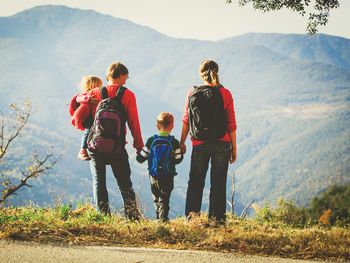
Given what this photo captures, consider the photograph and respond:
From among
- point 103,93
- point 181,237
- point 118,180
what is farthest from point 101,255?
point 103,93

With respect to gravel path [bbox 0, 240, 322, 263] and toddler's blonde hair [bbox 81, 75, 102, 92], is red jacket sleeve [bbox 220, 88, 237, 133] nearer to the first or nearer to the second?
toddler's blonde hair [bbox 81, 75, 102, 92]

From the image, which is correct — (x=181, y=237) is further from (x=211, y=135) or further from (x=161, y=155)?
(x=211, y=135)

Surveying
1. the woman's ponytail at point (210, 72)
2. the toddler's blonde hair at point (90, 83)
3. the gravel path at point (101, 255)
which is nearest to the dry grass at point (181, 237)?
the gravel path at point (101, 255)

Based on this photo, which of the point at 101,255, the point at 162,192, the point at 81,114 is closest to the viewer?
the point at 101,255

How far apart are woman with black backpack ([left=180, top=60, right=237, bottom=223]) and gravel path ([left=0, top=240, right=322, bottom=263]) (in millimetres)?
1442

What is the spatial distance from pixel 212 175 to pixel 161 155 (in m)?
0.68

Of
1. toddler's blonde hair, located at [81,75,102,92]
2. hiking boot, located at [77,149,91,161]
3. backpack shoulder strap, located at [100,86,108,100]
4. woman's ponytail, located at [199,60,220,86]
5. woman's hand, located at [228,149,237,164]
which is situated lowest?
hiking boot, located at [77,149,91,161]

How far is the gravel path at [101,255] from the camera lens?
375cm

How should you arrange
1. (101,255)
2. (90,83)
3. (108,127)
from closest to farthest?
(101,255) < (108,127) < (90,83)

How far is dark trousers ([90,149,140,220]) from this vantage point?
5.70 metres

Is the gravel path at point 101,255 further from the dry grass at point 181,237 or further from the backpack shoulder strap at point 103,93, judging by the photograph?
the backpack shoulder strap at point 103,93

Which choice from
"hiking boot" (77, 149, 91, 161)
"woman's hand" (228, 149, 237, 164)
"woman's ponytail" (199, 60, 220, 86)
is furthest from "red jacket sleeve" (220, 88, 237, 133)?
"hiking boot" (77, 149, 91, 161)

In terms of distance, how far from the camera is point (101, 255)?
3.90 m

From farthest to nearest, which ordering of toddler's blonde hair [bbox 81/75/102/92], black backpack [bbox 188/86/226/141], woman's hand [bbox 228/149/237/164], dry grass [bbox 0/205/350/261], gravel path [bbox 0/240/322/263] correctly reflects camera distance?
toddler's blonde hair [bbox 81/75/102/92]
woman's hand [bbox 228/149/237/164]
black backpack [bbox 188/86/226/141]
dry grass [bbox 0/205/350/261]
gravel path [bbox 0/240/322/263]
